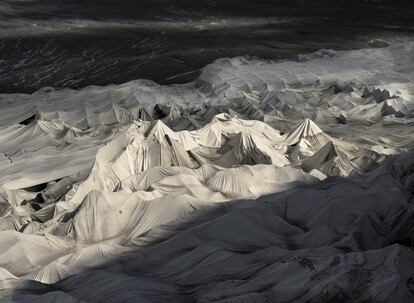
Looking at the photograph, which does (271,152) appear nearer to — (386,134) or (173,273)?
(386,134)

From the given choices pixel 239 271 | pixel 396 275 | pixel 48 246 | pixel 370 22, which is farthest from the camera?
pixel 370 22

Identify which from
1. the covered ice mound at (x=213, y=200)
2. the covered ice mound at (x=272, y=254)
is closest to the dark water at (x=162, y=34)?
the covered ice mound at (x=213, y=200)

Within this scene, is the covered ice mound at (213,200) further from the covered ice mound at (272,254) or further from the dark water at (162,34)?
the dark water at (162,34)

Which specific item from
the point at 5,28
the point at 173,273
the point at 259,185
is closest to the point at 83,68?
the point at 5,28

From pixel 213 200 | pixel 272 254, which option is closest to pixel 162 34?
pixel 213 200

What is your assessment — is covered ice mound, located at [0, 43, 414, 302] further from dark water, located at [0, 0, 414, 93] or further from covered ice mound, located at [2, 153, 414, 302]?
dark water, located at [0, 0, 414, 93]

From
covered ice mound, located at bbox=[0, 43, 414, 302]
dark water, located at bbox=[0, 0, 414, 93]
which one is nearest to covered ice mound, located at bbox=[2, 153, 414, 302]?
covered ice mound, located at bbox=[0, 43, 414, 302]
